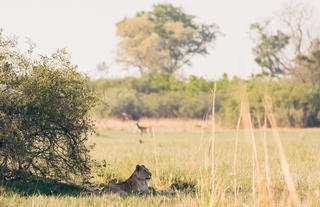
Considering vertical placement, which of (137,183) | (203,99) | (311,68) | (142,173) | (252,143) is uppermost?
(311,68)

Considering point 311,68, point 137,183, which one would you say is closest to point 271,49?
point 311,68

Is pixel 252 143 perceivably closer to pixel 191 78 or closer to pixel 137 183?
pixel 137 183

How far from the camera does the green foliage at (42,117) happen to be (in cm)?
620

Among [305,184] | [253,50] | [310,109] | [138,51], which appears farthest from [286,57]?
[305,184]

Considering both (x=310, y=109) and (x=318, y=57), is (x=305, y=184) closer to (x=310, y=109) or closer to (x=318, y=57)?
(x=310, y=109)

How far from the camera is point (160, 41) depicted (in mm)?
71500

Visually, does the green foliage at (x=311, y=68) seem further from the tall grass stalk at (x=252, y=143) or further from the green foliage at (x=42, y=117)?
the tall grass stalk at (x=252, y=143)

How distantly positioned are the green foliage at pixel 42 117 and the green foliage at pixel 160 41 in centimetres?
6366

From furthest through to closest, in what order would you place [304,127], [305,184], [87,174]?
[304,127] → [305,184] → [87,174]

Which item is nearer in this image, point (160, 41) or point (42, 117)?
point (42, 117)

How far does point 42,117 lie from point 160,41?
66178 millimetres

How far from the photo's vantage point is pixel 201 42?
249ft

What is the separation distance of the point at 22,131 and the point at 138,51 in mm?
65416

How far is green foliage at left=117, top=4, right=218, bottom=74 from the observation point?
71.2 m
